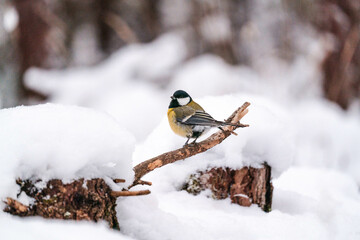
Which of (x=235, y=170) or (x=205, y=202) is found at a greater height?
(x=235, y=170)

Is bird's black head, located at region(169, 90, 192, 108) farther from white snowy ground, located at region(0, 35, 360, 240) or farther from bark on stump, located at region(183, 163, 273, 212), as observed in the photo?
bark on stump, located at region(183, 163, 273, 212)

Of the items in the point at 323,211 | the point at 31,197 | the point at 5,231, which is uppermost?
the point at 323,211

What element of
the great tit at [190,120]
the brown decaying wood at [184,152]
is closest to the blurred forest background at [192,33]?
the great tit at [190,120]

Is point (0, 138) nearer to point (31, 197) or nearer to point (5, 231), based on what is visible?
point (31, 197)

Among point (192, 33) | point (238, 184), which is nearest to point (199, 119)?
point (238, 184)

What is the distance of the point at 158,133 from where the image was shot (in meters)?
2.51

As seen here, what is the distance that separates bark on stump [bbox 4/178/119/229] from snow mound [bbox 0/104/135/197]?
0.11ft

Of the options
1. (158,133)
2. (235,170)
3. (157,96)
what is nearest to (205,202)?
(235,170)

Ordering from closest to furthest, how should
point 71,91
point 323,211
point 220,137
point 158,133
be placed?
1. point 220,137
2. point 323,211
3. point 158,133
4. point 71,91

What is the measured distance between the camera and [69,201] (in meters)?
1.43

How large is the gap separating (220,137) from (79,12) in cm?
934

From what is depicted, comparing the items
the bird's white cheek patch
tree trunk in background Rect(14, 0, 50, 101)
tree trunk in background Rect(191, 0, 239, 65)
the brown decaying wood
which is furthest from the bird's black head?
tree trunk in background Rect(14, 0, 50, 101)

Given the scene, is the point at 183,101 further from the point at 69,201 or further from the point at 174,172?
the point at 69,201

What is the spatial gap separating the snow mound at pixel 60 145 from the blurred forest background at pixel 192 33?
3.57 metres
